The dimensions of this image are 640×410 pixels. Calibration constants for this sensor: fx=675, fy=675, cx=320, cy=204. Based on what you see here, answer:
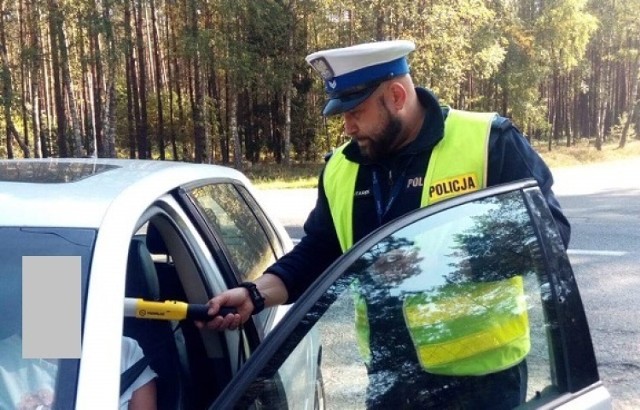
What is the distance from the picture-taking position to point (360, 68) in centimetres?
201

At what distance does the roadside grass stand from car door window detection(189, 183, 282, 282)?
10788mm

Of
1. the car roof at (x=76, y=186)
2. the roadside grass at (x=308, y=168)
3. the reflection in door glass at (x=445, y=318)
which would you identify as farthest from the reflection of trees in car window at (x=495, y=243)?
the roadside grass at (x=308, y=168)

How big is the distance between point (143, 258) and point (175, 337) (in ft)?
0.94

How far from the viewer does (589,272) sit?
7453mm

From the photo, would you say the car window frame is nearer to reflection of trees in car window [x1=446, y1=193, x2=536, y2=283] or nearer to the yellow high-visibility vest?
the yellow high-visibility vest

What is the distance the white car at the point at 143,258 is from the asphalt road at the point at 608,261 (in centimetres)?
63

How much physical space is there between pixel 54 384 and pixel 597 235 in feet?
30.6

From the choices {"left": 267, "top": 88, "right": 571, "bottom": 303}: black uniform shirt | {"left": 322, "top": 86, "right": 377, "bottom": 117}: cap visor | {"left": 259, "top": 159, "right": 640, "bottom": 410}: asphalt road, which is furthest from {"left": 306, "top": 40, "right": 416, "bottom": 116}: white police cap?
{"left": 259, "top": 159, "right": 640, "bottom": 410}: asphalt road

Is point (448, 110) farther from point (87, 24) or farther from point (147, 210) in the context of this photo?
point (87, 24)

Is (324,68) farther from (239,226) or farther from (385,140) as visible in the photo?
(239,226)

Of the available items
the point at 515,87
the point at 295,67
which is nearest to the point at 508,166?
the point at 295,67

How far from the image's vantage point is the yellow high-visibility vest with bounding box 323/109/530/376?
158 centimetres

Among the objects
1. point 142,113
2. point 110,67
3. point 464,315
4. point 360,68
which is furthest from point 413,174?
point 142,113

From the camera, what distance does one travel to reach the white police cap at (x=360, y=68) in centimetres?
200
